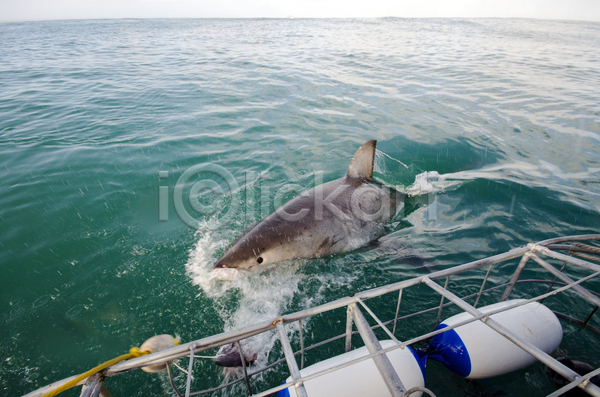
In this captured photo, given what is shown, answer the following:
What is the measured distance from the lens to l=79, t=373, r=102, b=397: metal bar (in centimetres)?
179

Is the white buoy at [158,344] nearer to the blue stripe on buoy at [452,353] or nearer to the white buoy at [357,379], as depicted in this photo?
the white buoy at [357,379]

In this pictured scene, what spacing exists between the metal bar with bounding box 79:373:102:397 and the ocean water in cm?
134

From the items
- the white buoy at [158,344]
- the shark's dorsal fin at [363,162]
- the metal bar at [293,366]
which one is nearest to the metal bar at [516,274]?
the metal bar at [293,366]

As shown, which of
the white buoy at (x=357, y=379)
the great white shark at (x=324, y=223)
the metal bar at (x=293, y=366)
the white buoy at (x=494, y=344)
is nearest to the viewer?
the metal bar at (x=293, y=366)

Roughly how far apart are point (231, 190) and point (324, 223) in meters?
2.69

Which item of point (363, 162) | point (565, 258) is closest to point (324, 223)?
point (363, 162)

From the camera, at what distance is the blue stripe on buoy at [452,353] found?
9.04 feet

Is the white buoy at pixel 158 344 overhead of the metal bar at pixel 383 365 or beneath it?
beneath

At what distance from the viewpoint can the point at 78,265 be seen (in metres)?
4.48

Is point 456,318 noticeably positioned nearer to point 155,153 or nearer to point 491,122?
point 155,153

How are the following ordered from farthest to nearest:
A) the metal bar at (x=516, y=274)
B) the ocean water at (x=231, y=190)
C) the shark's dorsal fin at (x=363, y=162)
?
1. the shark's dorsal fin at (x=363, y=162)
2. the ocean water at (x=231, y=190)
3. the metal bar at (x=516, y=274)

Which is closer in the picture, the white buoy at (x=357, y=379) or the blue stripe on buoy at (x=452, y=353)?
the white buoy at (x=357, y=379)

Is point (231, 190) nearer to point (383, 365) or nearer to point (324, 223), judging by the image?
point (324, 223)

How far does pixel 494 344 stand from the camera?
107 inches
